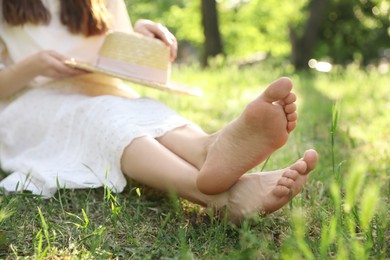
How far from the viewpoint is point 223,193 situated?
147 cm

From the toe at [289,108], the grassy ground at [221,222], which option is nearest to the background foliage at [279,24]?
the grassy ground at [221,222]

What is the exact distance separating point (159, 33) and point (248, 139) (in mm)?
942

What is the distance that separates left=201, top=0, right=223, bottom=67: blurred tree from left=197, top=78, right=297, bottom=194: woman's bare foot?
6702mm

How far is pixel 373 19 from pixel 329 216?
1226 cm

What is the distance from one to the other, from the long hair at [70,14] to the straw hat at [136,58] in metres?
0.17

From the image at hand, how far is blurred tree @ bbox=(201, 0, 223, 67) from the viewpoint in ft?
26.2

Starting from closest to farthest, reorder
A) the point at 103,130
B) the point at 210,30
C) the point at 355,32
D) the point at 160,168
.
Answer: the point at 160,168 → the point at 103,130 → the point at 210,30 → the point at 355,32

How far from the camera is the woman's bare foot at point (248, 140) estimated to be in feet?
4.39

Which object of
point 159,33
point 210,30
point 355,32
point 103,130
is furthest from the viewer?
point 355,32

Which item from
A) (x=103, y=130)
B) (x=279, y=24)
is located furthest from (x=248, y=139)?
(x=279, y=24)

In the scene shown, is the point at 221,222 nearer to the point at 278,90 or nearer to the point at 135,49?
the point at 278,90

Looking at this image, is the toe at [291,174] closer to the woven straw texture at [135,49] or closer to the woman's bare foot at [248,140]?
the woman's bare foot at [248,140]

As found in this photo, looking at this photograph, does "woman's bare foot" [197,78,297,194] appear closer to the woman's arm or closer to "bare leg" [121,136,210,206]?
"bare leg" [121,136,210,206]

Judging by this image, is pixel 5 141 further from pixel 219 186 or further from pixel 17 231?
pixel 219 186
